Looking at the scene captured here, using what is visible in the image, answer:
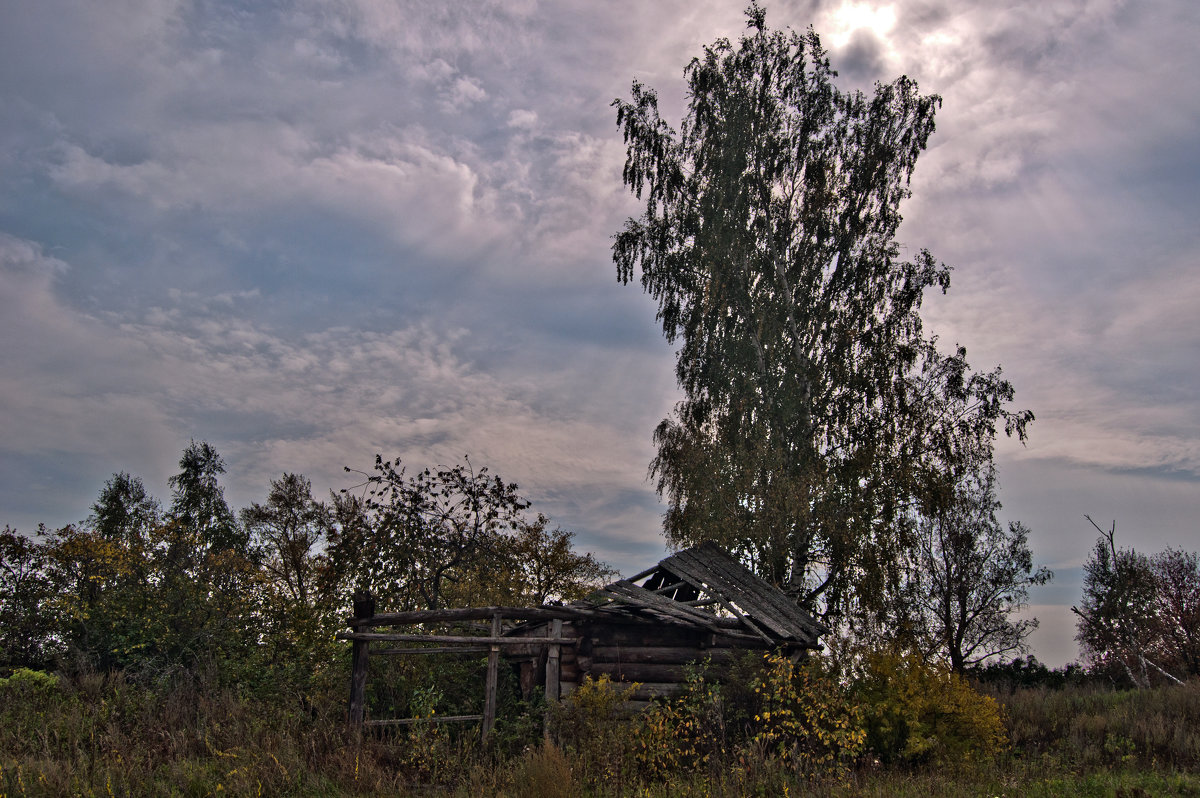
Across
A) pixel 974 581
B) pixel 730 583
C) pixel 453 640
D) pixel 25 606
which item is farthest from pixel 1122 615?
pixel 25 606

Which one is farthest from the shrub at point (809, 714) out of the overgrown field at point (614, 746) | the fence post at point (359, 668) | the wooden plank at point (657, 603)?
the fence post at point (359, 668)

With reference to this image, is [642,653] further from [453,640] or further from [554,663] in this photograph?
[453,640]

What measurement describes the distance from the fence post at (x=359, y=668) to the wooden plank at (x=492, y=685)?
1778 mm

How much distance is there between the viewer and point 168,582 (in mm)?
21141

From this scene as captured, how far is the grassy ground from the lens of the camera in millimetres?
7910

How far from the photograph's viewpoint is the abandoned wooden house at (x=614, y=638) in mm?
12180

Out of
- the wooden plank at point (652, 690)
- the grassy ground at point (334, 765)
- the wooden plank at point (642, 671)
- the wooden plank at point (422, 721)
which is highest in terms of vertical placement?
the wooden plank at point (642, 671)

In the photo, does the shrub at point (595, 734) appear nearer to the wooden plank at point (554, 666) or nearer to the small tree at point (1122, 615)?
the wooden plank at point (554, 666)

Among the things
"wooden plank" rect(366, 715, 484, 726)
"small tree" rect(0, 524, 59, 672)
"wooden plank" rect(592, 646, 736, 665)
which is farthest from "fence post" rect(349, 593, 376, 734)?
"small tree" rect(0, 524, 59, 672)

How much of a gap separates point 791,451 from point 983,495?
23.1 ft

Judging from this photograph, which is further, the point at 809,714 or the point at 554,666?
the point at 554,666

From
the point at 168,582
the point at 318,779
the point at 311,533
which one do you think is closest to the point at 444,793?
the point at 318,779

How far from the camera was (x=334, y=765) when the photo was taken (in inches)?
341

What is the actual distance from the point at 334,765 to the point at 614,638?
5.84 meters
